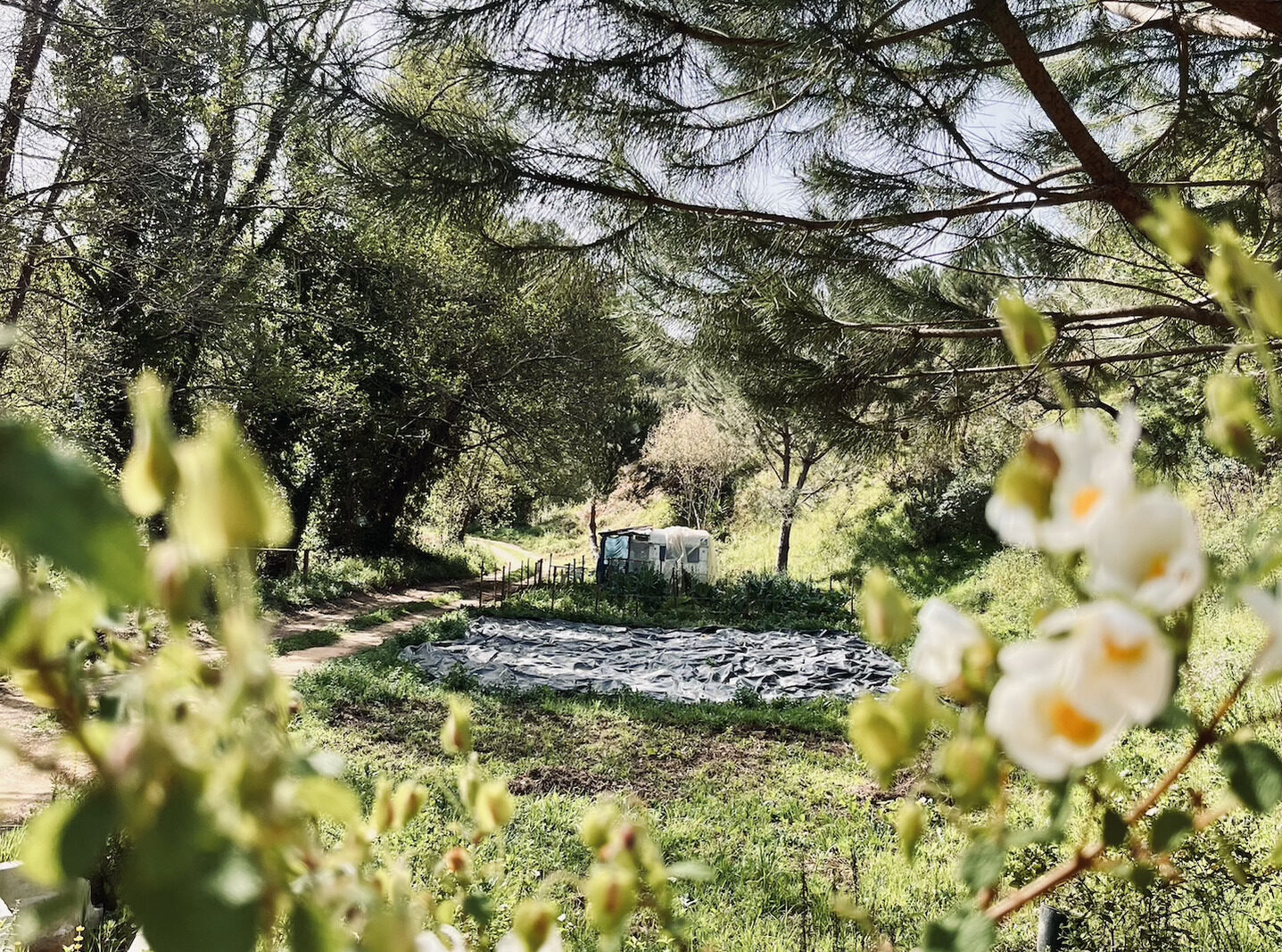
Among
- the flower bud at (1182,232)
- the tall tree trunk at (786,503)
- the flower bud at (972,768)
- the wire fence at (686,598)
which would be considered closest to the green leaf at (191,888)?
the flower bud at (972,768)

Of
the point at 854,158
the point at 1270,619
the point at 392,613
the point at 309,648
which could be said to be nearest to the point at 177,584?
the point at 1270,619

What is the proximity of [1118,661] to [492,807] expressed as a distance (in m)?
0.34

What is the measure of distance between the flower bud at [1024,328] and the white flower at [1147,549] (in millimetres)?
187

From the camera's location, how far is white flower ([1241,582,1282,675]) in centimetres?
25

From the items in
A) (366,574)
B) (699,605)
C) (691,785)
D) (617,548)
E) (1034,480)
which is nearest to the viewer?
(1034,480)

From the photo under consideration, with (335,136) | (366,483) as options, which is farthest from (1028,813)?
(366,483)

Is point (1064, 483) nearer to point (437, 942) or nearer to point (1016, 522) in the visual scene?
point (1016, 522)

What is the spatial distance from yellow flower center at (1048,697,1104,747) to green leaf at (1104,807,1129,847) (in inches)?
6.5

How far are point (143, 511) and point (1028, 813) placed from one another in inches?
172

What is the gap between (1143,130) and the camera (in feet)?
12.6

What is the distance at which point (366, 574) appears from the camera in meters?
12.4

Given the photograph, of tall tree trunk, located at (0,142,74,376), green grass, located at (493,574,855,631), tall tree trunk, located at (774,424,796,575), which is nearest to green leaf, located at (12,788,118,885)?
tall tree trunk, located at (0,142,74,376)

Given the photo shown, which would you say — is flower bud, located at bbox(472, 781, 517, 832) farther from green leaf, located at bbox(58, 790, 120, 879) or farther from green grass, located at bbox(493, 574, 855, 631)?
green grass, located at bbox(493, 574, 855, 631)

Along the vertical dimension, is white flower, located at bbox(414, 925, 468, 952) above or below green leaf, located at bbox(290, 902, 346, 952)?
below
